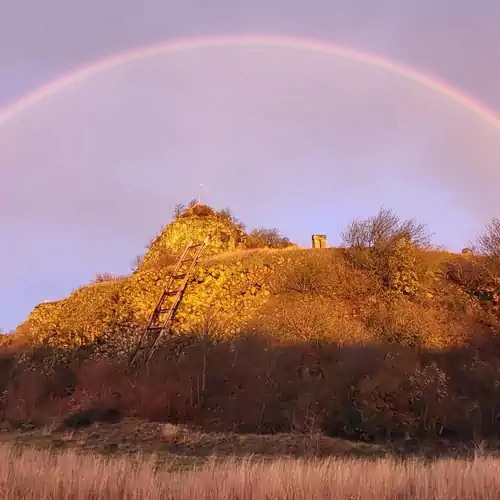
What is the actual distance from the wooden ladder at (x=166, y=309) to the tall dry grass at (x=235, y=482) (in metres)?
25.6

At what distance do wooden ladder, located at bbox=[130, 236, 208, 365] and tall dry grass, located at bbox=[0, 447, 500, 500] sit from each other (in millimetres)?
25583

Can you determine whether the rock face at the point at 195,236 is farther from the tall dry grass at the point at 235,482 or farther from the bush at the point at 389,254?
the tall dry grass at the point at 235,482

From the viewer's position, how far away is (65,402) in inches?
1307

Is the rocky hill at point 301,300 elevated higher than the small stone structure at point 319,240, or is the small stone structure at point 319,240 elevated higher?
the small stone structure at point 319,240

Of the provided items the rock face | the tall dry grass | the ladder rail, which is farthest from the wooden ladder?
the tall dry grass

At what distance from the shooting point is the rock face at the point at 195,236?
144 feet

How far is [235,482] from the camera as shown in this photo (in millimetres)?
8328

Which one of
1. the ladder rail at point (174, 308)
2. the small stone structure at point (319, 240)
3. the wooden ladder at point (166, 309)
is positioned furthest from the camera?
the small stone structure at point (319, 240)

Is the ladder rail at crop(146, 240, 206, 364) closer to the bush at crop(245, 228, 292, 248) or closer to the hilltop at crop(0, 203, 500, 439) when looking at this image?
the hilltop at crop(0, 203, 500, 439)

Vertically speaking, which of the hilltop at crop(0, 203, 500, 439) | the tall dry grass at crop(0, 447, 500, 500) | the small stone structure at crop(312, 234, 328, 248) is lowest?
the tall dry grass at crop(0, 447, 500, 500)

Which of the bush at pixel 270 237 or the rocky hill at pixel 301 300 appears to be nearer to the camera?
the rocky hill at pixel 301 300

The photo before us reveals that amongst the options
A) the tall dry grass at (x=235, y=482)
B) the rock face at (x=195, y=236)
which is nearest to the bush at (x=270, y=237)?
the rock face at (x=195, y=236)

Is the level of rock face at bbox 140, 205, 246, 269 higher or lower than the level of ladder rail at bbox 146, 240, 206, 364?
higher

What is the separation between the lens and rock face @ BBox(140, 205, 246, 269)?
144 ft
